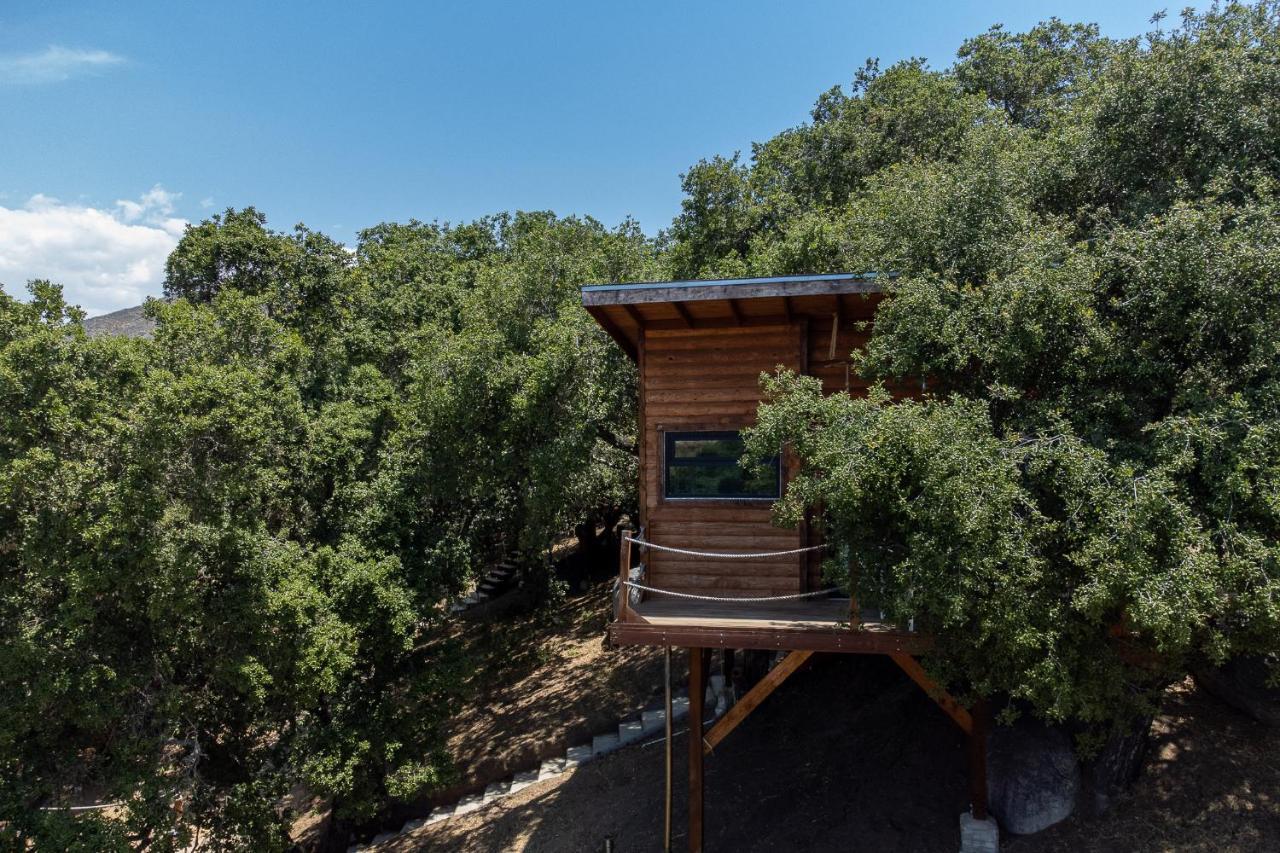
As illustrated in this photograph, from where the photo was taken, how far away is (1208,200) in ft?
23.6

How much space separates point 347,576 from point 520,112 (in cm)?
1465

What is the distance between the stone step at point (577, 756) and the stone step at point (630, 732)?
0.61 m

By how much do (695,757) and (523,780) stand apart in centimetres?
548

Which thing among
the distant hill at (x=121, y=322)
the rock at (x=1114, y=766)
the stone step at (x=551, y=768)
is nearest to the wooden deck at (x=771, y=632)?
the rock at (x=1114, y=766)


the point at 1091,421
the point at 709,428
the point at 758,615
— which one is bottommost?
the point at 758,615

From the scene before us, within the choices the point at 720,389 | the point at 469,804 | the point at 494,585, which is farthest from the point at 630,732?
the point at 494,585

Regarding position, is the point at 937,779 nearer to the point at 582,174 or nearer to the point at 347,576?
the point at 347,576

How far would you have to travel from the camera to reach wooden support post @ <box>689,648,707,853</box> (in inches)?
364

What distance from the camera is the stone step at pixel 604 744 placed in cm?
1334

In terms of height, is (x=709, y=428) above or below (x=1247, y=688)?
above

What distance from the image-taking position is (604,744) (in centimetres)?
1352

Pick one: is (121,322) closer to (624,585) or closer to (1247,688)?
(624,585)

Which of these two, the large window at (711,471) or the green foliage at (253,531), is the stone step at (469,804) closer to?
the green foliage at (253,531)

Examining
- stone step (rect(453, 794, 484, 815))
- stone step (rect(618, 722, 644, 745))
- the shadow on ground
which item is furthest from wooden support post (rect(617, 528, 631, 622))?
stone step (rect(453, 794, 484, 815))
